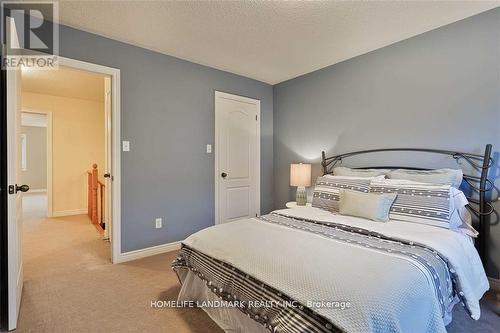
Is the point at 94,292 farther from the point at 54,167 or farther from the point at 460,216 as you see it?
the point at 54,167

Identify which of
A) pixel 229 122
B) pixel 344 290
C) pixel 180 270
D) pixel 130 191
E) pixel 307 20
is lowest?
pixel 180 270

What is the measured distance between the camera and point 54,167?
5.17 metres

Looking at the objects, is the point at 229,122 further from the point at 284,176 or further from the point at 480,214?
the point at 480,214

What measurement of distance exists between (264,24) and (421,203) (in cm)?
214

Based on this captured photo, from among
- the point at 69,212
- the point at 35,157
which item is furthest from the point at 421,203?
the point at 35,157

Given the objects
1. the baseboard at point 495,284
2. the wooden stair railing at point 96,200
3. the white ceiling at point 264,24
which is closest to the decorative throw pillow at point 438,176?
the baseboard at point 495,284

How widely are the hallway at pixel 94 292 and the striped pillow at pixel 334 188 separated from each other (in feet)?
5.02

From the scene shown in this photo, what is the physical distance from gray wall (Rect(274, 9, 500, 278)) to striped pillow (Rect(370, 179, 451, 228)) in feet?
1.82

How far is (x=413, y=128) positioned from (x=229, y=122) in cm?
235

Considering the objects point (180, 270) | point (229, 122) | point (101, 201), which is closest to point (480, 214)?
point (180, 270)

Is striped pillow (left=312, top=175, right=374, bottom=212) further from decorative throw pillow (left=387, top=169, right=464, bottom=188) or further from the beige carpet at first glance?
the beige carpet

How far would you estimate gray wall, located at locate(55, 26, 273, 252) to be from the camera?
2.87 meters

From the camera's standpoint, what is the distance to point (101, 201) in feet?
13.7

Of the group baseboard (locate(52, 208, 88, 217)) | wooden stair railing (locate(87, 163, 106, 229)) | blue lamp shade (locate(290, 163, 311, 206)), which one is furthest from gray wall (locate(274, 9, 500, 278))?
baseboard (locate(52, 208, 88, 217))
